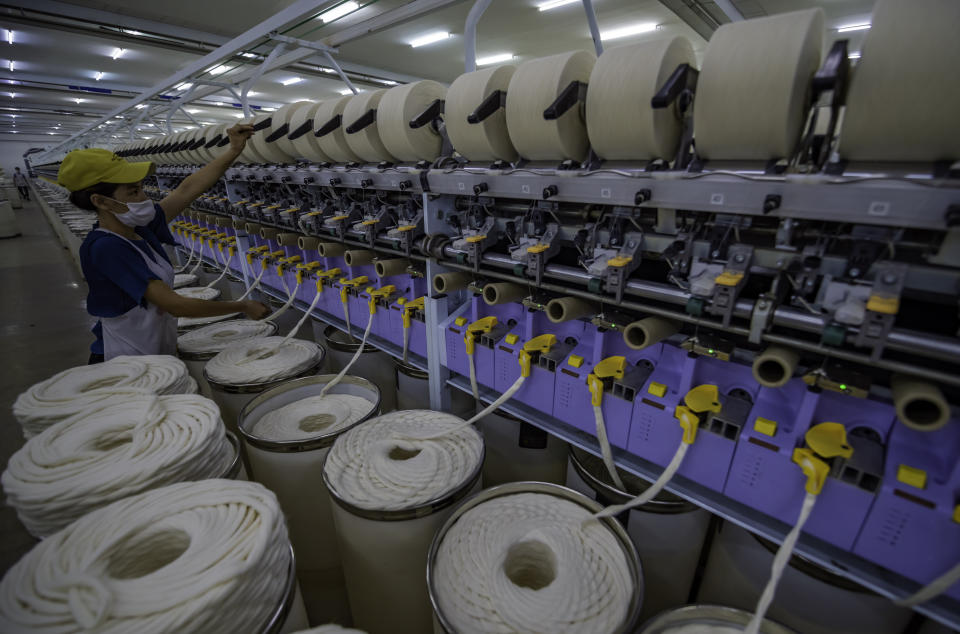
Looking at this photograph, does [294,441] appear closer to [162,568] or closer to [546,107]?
[162,568]

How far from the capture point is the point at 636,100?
3.60 feet

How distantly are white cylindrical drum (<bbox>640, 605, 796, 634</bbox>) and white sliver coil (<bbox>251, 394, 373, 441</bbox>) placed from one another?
4.19 ft

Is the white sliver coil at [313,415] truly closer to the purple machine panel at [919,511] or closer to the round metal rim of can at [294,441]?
the round metal rim of can at [294,441]

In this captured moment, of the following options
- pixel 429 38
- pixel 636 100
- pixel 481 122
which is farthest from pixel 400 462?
pixel 429 38

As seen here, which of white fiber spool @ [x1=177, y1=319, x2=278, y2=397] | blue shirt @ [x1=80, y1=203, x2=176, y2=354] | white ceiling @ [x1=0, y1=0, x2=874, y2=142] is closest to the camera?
blue shirt @ [x1=80, y1=203, x2=176, y2=354]

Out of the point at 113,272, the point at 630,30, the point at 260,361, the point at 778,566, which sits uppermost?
the point at 630,30

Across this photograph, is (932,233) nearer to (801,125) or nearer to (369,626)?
(801,125)

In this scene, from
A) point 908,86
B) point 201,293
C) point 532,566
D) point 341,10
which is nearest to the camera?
point 908,86

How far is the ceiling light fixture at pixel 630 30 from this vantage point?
5984 mm

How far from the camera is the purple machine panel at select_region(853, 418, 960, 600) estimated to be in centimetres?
91

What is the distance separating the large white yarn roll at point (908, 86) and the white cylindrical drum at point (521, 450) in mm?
1435

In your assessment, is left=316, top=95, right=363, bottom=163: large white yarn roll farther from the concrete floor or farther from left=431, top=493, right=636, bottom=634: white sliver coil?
the concrete floor

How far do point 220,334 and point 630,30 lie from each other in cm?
701

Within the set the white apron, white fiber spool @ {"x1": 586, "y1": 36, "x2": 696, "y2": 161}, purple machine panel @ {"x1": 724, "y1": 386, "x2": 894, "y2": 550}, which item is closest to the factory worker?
the white apron
